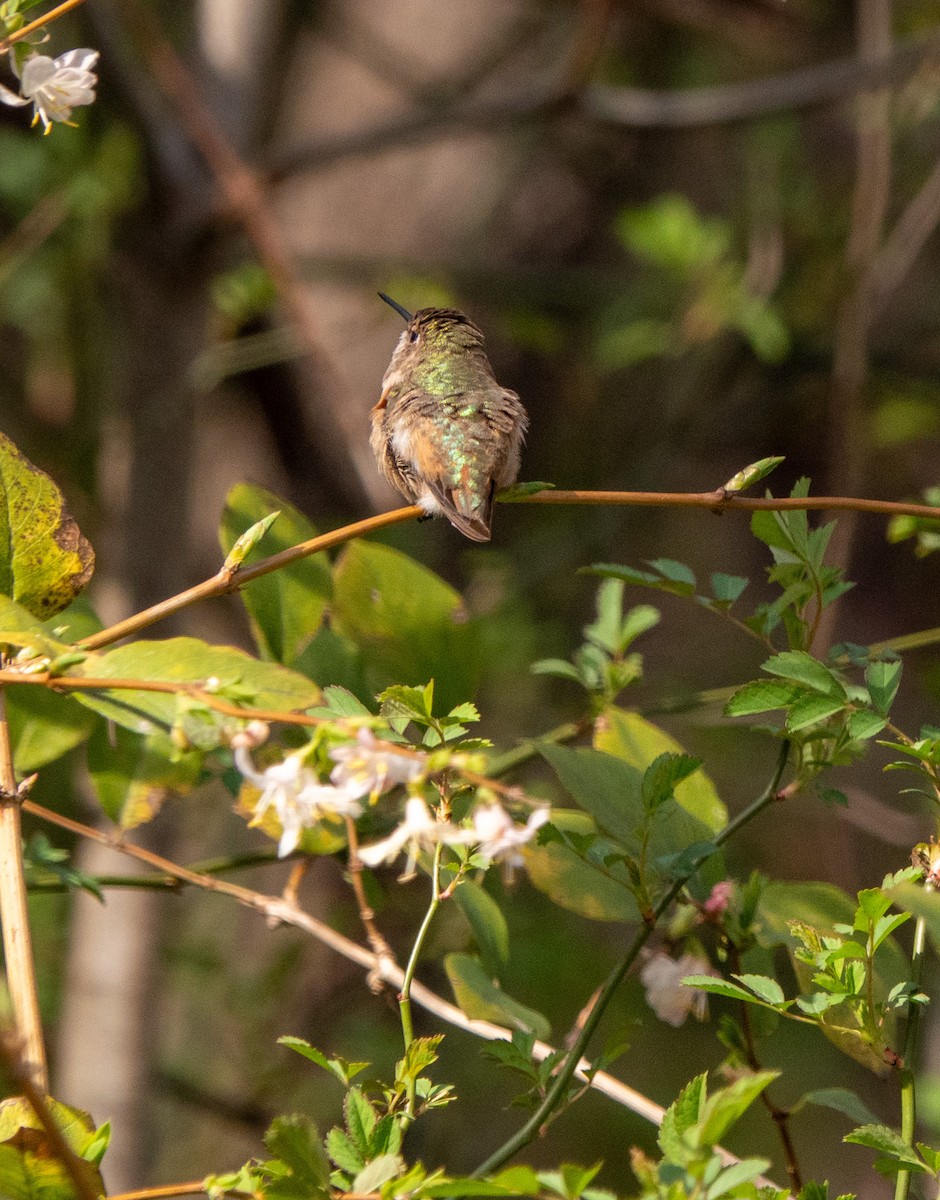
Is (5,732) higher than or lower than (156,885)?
higher

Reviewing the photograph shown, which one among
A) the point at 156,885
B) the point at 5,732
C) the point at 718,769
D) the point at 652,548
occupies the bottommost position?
the point at 718,769

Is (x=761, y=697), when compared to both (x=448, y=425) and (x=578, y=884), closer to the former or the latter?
(x=578, y=884)

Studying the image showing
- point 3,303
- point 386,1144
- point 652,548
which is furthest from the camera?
point 652,548

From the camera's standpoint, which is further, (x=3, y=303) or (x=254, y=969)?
(x=254, y=969)

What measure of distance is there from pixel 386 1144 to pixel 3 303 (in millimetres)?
3093

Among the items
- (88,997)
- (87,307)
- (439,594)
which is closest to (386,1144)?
(439,594)

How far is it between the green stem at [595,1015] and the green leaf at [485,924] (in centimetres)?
17

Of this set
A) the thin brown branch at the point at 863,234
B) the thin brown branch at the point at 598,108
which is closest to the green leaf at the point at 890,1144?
the thin brown branch at the point at 863,234

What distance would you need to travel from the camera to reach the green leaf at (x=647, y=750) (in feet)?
3.53

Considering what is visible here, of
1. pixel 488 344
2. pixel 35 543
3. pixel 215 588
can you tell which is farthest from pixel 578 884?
pixel 488 344

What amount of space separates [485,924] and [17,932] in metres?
0.41

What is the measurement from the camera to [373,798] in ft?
2.17

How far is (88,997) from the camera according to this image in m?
1.96

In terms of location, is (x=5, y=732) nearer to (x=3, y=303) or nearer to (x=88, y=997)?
(x=88, y=997)
